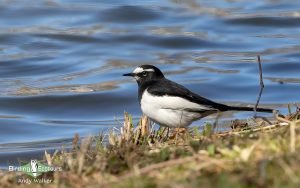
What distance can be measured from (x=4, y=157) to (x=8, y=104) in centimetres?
385

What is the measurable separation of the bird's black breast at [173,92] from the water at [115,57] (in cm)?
259

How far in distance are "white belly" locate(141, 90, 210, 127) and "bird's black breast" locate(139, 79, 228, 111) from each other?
0.05 m

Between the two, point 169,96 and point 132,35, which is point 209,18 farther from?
point 169,96

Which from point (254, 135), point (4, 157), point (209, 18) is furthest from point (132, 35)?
point (254, 135)

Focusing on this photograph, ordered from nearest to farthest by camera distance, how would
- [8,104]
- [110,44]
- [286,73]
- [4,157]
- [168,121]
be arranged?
1. [168,121]
2. [4,157]
3. [8,104]
4. [286,73]
5. [110,44]

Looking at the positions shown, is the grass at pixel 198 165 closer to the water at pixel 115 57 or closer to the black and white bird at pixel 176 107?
the black and white bird at pixel 176 107

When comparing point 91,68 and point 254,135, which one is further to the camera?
point 91,68

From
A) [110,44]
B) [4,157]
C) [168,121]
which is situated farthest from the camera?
[110,44]

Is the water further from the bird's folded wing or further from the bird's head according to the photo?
the bird's folded wing

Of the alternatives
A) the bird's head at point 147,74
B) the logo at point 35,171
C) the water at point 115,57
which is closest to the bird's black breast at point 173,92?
the bird's head at point 147,74

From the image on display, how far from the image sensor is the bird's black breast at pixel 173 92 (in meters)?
8.64

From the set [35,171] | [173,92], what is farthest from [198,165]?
[173,92]

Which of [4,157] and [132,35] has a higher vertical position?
[132,35]

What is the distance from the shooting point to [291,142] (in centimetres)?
551
